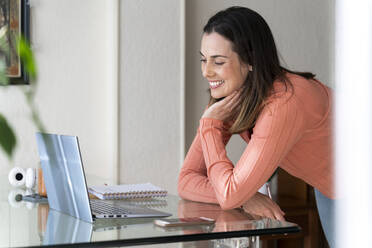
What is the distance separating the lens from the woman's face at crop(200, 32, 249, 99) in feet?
4.65

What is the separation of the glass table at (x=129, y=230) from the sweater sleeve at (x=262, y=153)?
0.05 m

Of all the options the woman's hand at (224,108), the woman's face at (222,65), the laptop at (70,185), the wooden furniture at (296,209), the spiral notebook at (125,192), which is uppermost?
the woman's face at (222,65)

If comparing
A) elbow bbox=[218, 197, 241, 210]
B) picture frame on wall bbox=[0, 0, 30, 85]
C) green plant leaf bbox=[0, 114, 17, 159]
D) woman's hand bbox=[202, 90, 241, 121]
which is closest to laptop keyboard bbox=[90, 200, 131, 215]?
elbow bbox=[218, 197, 241, 210]

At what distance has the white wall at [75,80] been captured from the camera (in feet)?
8.14

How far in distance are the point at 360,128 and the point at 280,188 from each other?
243 centimetres

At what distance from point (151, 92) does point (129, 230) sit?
1722mm

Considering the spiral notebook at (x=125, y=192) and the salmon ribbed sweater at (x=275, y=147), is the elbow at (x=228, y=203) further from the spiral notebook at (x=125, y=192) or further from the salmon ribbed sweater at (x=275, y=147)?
the spiral notebook at (x=125, y=192)

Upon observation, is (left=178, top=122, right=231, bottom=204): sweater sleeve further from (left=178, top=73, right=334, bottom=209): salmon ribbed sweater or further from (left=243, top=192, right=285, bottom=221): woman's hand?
(left=243, top=192, right=285, bottom=221): woman's hand

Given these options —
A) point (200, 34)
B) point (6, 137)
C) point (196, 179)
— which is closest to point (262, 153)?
point (196, 179)

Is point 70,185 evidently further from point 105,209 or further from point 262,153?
point 262,153

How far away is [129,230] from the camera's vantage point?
953mm

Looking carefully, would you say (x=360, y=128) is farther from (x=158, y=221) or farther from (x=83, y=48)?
(x=83, y=48)

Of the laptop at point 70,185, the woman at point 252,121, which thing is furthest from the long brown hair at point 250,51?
the laptop at point 70,185

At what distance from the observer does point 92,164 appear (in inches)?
104
